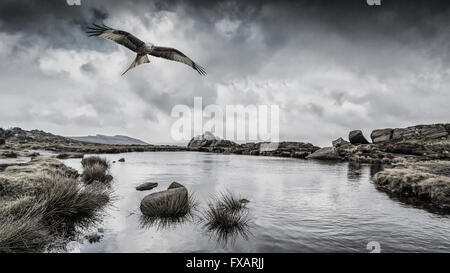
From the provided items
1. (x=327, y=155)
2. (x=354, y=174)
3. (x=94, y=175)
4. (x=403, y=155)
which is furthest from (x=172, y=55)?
(x=403, y=155)

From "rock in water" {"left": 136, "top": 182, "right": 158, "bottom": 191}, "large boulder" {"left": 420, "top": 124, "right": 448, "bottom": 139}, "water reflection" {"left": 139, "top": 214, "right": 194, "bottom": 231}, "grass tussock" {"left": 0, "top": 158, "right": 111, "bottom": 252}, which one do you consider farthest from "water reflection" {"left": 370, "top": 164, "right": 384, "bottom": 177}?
"large boulder" {"left": 420, "top": 124, "right": 448, "bottom": 139}

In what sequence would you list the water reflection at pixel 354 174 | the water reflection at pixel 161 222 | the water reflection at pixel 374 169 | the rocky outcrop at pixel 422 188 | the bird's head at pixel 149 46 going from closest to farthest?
the water reflection at pixel 161 222, the bird's head at pixel 149 46, the rocky outcrop at pixel 422 188, the water reflection at pixel 354 174, the water reflection at pixel 374 169

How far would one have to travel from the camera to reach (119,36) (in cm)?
871

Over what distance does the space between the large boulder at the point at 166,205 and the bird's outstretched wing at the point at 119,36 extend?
5.61m

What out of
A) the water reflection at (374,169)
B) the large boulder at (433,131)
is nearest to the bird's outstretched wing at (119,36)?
the water reflection at (374,169)

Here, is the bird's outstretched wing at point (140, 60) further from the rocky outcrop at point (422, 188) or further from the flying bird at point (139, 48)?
the rocky outcrop at point (422, 188)

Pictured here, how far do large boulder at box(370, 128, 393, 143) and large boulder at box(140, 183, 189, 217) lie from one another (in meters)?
76.3

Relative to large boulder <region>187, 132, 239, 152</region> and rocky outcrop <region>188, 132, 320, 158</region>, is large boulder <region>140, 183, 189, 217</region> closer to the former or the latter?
rocky outcrop <region>188, 132, 320, 158</region>

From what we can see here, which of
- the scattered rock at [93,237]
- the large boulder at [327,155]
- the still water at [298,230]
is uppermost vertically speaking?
the large boulder at [327,155]

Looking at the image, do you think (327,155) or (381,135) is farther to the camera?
(381,135)

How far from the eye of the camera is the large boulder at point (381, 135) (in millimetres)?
72000

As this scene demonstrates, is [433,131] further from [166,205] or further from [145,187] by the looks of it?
[166,205]

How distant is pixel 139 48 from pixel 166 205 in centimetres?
586
